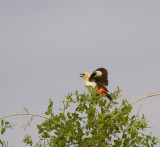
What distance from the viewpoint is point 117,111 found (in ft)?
19.4

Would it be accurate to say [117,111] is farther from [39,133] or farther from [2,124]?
[2,124]

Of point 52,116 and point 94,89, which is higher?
point 94,89

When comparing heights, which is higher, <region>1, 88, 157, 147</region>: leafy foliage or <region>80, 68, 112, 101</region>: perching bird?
<region>80, 68, 112, 101</region>: perching bird

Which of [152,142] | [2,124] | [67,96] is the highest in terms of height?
[67,96]

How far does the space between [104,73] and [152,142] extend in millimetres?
2750

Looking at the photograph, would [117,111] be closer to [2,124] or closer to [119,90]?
[119,90]

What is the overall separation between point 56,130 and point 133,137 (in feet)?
4.03

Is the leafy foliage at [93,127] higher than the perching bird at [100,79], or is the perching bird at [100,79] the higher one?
the perching bird at [100,79]

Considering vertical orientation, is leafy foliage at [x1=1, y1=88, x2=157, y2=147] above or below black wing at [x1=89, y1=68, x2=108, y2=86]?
below

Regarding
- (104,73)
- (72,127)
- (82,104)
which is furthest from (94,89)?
(104,73)

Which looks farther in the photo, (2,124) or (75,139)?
(2,124)

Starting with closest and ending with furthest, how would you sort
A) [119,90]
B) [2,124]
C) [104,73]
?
[2,124]
[119,90]
[104,73]

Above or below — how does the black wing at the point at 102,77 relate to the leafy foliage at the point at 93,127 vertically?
above

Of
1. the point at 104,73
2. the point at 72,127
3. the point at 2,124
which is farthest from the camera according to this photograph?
the point at 104,73
